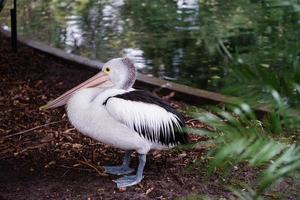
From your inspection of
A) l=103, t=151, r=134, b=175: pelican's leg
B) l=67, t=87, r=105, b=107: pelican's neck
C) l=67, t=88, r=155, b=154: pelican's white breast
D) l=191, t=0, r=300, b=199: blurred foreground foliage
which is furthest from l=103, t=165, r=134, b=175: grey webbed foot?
l=191, t=0, r=300, b=199: blurred foreground foliage

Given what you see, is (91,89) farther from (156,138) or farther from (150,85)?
(150,85)

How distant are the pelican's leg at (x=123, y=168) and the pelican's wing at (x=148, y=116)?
26 centimetres

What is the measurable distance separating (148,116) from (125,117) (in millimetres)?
121

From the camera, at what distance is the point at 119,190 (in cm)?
278

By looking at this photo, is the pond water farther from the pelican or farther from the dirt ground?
the pelican

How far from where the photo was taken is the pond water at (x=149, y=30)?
5.11m

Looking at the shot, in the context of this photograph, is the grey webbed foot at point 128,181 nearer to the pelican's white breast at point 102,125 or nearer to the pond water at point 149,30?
the pelican's white breast at point 102,125

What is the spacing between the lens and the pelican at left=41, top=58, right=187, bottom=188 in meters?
2.68

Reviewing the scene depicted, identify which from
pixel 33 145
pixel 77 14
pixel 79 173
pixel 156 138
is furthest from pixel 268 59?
pixel 77 14

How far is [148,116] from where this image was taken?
272 cm

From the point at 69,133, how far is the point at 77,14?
13.6 feet

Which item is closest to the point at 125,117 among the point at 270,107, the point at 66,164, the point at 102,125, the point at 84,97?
the point at 102,125

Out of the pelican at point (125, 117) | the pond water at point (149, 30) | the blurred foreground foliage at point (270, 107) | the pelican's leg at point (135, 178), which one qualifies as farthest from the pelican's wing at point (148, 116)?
the pond water at point (149, 30)

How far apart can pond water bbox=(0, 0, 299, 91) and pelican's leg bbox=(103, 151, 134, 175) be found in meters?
1.52
